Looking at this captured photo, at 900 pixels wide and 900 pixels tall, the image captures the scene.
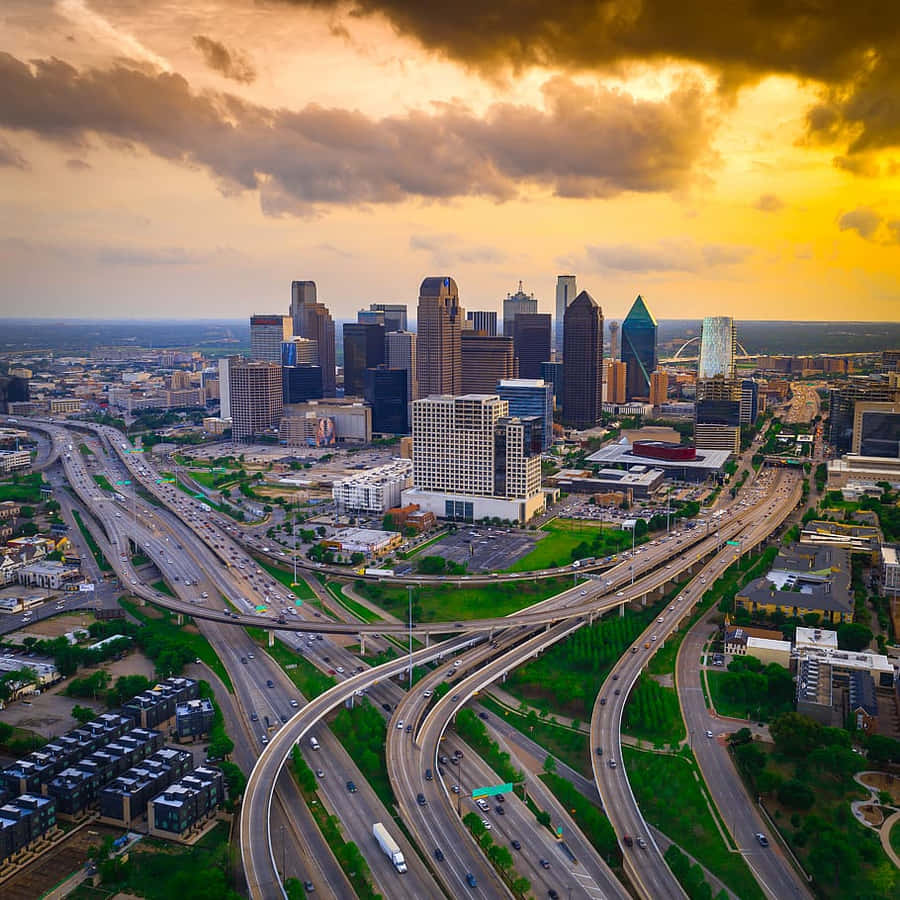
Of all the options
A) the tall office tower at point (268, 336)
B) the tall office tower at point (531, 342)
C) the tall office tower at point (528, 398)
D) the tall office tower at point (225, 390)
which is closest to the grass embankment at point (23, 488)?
the tall office tower at point (225, 390)

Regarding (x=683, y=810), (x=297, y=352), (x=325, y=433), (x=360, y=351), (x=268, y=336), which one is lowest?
(x=683, y=810)

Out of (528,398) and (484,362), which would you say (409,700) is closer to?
(528,398)

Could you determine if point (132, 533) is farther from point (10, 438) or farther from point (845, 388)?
point (845, 388)

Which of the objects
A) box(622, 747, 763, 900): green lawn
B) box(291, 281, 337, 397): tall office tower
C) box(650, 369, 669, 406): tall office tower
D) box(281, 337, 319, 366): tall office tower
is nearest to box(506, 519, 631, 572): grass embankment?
box(622, 747, 763, 900): green lawn

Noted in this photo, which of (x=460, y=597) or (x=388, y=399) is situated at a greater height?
(x=388, y=399)

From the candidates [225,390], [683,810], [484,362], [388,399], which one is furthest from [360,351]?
[683,810]

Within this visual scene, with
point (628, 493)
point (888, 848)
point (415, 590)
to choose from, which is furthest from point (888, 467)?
point (888, 848)

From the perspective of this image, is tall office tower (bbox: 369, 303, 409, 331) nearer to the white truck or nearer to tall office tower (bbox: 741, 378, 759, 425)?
tall office tower (bbox: 741, 378, 759, 425)
